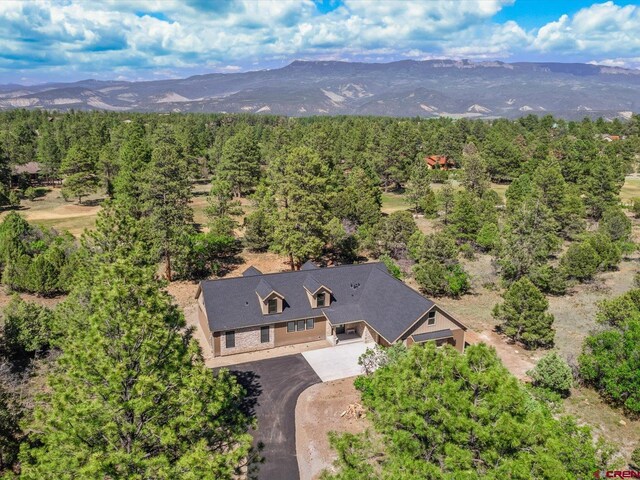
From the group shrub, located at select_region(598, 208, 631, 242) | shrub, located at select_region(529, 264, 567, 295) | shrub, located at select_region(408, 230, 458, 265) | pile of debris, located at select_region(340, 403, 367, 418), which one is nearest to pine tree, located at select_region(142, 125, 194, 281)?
shrub, located at select_region(408, 230, 458, 265)

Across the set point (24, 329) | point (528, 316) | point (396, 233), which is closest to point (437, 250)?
point (396, 233)

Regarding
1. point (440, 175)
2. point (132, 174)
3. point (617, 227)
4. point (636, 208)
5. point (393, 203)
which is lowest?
point (393, 203)

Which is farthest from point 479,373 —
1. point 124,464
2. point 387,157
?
point 387,157

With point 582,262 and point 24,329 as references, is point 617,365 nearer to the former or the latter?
point 582,262

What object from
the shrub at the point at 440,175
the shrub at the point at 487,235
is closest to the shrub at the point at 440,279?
the shrub at the point at 487,235

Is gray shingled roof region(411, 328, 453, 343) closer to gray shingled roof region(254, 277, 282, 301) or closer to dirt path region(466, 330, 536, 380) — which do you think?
dirt path region(466, 330, 536, 380)

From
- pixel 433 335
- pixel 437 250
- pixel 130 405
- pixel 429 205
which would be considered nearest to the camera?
pixel 130 405
